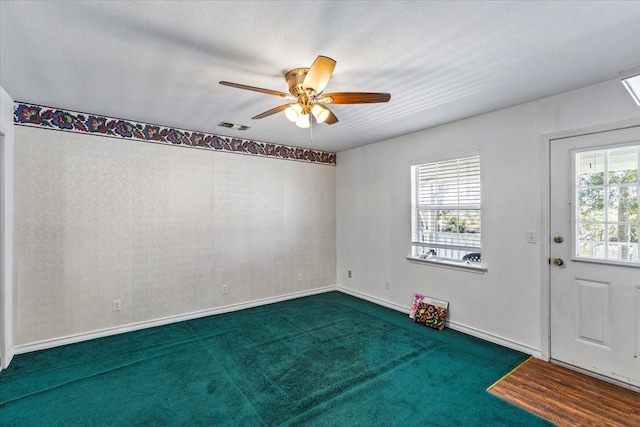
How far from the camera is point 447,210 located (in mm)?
3883

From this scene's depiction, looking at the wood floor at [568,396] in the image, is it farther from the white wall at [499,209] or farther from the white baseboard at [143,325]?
the white baseboard at [143,325]

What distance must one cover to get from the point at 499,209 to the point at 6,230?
4.91 m

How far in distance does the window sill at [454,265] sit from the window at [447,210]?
80mm

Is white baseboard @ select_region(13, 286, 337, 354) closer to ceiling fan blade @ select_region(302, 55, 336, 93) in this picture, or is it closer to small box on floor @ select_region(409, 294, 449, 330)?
small box on floor @ select_region(409, 294, 449, 330)

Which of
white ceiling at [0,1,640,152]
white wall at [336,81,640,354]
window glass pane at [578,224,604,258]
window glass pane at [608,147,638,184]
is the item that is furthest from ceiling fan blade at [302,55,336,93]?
window glass pane at [578,224,604,258]

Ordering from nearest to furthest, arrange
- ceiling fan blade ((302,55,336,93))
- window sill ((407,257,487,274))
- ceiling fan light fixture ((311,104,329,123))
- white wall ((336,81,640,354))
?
ceiling fan blade ((302,55,336,93))
ceiling fan light fixture ((311,104,329,123))
white wall ((336,81,640,354))
window sill ((407,257,487,274))

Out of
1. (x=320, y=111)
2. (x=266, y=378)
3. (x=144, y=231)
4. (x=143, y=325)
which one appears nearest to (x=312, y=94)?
(x=320, y=111)

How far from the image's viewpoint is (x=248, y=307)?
14.9 feet

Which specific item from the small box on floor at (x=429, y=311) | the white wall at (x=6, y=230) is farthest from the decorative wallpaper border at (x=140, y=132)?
the small box on floor at (x=429, y=311)

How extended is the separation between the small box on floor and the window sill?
0.45 meters

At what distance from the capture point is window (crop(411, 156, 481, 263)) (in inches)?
142

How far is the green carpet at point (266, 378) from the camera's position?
213 cm

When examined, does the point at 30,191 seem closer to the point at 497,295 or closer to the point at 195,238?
the point at 195,238

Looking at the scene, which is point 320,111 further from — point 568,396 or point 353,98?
point 568,396
